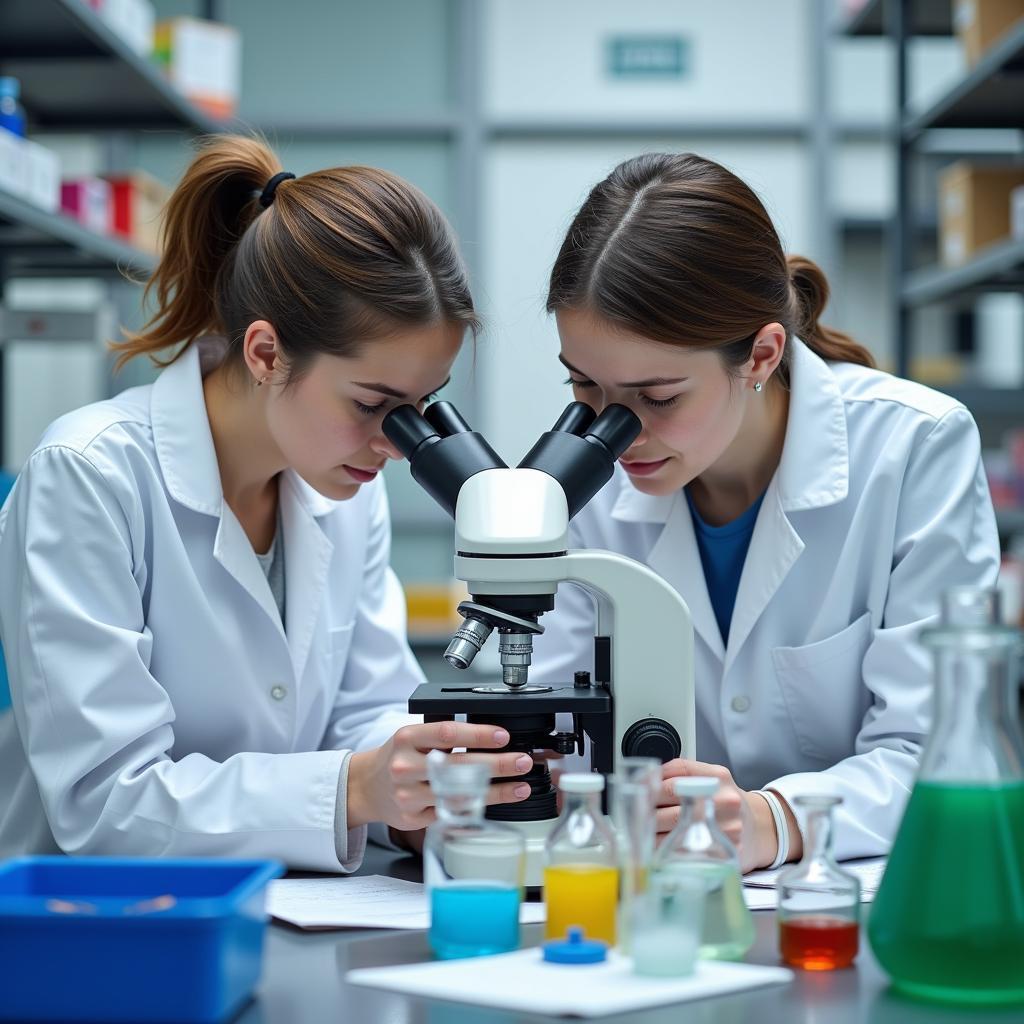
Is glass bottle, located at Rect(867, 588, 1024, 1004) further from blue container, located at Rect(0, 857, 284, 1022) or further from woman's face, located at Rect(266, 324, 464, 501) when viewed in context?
woman's face, located at Rect(266, 324, 464, 501)

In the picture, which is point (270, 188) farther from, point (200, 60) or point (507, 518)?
point (200, 60)

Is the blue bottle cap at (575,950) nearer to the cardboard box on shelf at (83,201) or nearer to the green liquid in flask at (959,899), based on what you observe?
the green liquid in flask at (959,899)

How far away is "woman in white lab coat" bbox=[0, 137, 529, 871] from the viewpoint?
1.33 meters

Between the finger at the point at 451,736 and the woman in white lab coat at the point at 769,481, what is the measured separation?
358 mm

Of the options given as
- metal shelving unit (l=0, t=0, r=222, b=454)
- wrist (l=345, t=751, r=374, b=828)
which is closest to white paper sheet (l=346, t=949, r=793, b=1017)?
wrist (l=345, t=751, r=374, b=828)

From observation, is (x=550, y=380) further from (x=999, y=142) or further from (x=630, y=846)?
(x=630, y=846)

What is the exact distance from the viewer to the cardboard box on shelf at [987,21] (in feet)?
10.4

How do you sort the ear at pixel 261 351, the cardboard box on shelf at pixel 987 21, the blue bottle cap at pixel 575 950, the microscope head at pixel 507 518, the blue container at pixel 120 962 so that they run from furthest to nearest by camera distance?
the cardboard box on shelf at pixel 987 21 → the ear at pixel 261 351 → the microscope head at pixel 507 518 → the blue bottle cap at pixel 575 950 → the blue container at pixel 120 962

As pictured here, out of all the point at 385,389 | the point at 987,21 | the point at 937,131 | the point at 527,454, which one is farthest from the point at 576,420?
the point at 937,131

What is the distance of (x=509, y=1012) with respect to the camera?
2.88ft

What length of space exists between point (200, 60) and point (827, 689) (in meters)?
3.01

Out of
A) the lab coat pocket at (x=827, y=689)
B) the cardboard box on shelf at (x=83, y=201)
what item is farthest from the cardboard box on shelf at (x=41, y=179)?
the lab coat pocket at (x=827, y=689)

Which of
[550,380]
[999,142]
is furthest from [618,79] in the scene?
[999,142]

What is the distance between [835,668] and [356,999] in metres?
0.84
